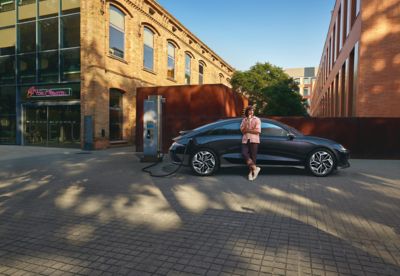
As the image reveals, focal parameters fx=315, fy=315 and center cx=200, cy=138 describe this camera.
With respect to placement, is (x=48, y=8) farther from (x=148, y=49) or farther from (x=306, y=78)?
(x=306, y=78)

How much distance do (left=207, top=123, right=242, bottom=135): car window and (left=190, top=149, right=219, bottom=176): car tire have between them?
553 mm

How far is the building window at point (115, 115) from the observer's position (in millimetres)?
18547

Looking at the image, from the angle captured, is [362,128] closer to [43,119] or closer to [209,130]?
[209,130]

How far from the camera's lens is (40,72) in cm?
1866

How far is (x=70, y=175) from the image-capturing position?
328 inches

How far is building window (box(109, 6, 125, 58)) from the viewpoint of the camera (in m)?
18.5

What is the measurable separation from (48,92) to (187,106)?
922 cm

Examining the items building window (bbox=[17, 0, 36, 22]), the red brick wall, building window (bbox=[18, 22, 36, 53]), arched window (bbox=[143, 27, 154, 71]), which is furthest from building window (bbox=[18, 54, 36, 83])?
the red brick wall

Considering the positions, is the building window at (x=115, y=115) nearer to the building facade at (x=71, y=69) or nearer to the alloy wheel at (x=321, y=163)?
the building facade at (x=71, y=69)

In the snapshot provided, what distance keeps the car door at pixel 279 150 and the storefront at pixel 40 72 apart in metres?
12.7

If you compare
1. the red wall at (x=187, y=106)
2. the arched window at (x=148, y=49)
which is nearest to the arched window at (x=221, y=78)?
the arched window at (x=148, y=49)

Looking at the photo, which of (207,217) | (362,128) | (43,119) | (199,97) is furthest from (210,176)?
(43,119)

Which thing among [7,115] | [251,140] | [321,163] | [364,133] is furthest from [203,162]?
[7,115]

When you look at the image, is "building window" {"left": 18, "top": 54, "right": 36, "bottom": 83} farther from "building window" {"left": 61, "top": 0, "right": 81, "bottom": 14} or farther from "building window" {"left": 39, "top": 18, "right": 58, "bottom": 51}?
"building window" {"left": 61, "top": 0, "right": 81, "bottom": 14}
